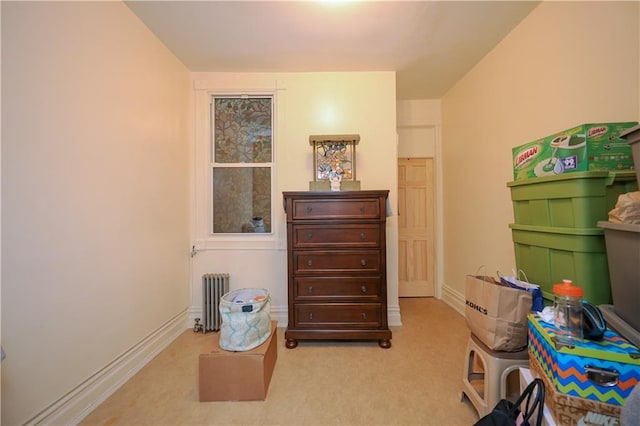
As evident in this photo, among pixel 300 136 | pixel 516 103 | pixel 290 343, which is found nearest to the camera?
pixel 516 103

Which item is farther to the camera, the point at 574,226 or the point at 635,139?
the point at 574,226

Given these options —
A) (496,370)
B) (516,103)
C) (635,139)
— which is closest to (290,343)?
(496,370)

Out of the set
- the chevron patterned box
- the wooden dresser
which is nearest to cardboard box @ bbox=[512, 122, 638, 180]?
the chevron patterned box

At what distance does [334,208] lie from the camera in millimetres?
2121

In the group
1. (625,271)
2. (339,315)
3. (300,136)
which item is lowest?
(339,315)

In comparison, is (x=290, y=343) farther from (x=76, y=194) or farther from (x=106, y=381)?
(x=76, y=194)

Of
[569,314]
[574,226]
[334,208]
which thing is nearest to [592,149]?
[574,226]

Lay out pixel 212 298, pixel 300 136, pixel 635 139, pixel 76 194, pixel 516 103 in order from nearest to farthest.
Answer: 1. pixel 635 139
2. pixel 76 194
3. pixel 516 103
4. pixel 212 298
5. pixel 300 136

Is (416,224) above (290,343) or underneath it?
→ above

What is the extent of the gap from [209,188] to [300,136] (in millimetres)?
1169

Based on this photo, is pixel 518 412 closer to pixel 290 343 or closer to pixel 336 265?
pixel 336 265

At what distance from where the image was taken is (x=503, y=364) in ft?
4.06

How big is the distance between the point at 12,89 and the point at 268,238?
196cm

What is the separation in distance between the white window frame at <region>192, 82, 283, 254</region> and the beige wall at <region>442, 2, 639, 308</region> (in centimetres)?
214
